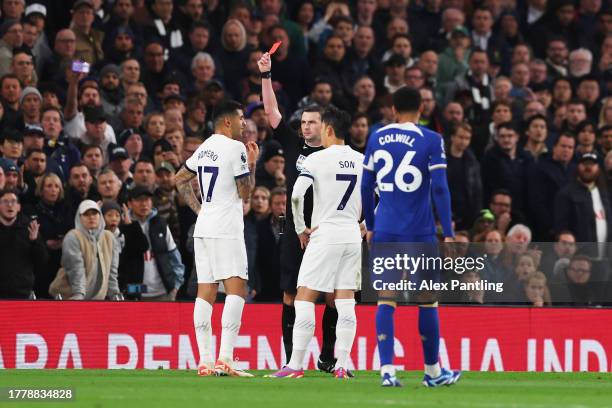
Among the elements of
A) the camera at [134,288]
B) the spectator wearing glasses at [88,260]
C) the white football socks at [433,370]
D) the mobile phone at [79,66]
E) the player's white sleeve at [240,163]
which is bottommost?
the white football socks at [433,370]

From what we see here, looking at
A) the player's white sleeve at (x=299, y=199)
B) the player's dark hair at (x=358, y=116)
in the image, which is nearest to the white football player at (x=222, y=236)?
the player's white sleeve at (x=299, y=199)

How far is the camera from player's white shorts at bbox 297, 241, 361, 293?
44.7ft

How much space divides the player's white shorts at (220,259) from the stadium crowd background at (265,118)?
46.0 inches

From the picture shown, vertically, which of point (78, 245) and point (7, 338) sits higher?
point (78, 245)

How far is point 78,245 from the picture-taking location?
16.9m

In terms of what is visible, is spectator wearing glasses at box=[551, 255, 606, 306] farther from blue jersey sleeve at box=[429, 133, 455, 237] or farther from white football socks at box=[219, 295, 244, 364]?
blue jersey sleeve at box=[429, 133, 455, 237]

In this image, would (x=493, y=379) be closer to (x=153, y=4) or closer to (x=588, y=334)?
(x=588, y=334)

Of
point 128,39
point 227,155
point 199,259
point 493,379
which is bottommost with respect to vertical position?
point 493,379

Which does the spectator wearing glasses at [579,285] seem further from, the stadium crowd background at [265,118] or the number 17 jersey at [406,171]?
the number 17 jersey at [406,171]

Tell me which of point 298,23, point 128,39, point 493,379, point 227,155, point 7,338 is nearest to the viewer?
point 227,155

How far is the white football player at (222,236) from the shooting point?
45.2 feet

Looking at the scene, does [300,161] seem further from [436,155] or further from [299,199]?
[436,155]

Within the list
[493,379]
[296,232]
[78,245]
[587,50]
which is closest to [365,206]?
[296,232]

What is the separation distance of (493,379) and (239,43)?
28.8ft
